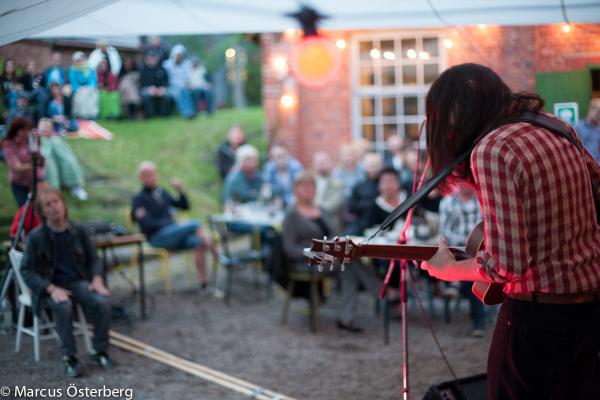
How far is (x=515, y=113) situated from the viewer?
6.48ft

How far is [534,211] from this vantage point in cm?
186

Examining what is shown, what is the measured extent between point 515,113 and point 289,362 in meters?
3.47

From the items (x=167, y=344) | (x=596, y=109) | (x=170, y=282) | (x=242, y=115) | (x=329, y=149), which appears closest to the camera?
(x=596, y=109)

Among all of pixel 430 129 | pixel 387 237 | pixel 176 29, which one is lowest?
pixel 387 237

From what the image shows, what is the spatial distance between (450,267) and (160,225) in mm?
6019

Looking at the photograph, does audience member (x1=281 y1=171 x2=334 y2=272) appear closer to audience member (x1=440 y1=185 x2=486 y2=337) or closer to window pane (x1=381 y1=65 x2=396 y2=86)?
audience member (x1=440 y1=185 x2=486 y2=337)

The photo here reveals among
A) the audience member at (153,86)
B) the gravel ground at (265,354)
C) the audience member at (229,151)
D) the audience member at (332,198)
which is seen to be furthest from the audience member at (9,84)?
the audience member at (229,151)

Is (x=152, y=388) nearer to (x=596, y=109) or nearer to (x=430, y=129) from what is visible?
(x=430, y=129)

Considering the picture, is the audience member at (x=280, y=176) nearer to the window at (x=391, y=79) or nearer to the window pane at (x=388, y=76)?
the window at (x=391, y=79)

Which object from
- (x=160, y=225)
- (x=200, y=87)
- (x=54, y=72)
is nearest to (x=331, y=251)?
(x=54, y=72)

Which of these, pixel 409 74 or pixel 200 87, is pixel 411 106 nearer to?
pixel 409 74

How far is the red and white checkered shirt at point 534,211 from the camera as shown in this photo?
183 centimetres

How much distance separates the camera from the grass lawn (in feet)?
33.9

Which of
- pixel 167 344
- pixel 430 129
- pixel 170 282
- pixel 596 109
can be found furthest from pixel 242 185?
pixel 430 129
